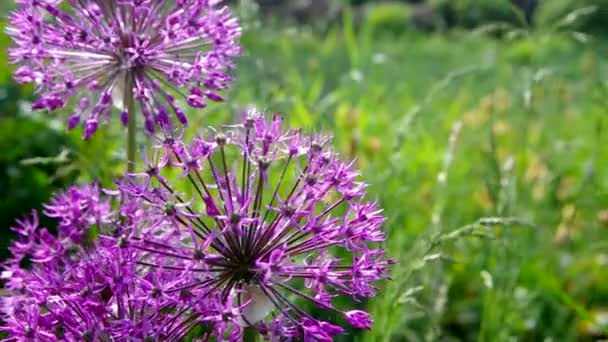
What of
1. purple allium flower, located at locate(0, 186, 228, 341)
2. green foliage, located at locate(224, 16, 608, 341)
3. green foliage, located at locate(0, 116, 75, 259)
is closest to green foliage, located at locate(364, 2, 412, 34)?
green foliage, located at locate(224, 16, 608, 341)

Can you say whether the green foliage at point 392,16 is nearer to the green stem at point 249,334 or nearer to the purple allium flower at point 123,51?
the purple allium flower at point 123,51

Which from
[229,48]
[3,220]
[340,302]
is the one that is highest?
[229,48]

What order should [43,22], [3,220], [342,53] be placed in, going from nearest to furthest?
[43,22], [3,220], [342,53]

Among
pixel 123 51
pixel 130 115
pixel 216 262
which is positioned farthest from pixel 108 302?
pixel 123 51

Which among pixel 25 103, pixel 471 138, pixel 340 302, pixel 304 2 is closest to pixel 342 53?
pixel 471 138

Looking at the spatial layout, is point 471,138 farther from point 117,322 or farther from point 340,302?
point 117,322

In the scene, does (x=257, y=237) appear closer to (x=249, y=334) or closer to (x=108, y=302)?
(x=249, y=334)

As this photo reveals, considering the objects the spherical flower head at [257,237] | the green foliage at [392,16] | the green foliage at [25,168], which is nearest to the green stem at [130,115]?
the spherical flower head at [257,237]
